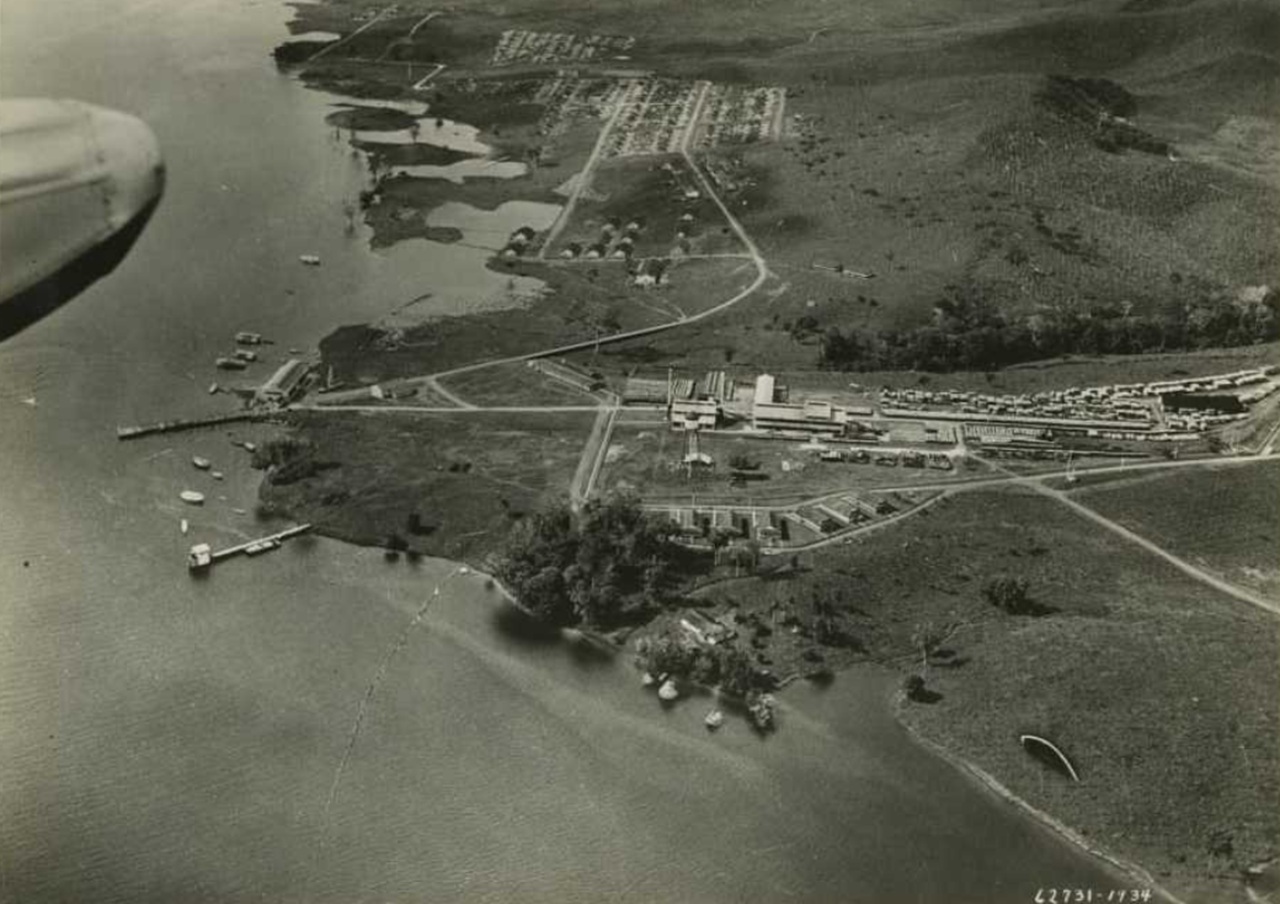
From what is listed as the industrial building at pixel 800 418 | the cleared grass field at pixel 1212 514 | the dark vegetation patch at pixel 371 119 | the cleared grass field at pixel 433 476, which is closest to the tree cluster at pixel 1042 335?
the industrial building at pixel 800 418

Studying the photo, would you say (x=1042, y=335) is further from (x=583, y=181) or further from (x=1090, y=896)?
(x=583, y=181)

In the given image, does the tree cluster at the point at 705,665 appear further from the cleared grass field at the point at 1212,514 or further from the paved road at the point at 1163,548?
the cleared grass field at the point at 1212,514

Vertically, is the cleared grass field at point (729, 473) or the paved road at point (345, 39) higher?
the paved road at point (345, 39)

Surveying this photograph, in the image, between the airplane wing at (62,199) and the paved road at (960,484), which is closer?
the airplane wing at (62,199)

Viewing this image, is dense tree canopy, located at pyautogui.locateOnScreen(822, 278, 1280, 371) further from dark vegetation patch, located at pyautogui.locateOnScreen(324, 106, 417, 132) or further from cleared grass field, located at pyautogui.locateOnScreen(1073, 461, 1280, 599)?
dark vegetation patch, located at pyautogui.locateOnScreen(324, 106, 417, 132)

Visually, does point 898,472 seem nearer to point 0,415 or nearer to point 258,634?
point 258,634

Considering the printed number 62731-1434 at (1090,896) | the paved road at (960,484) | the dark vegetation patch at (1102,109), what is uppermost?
the dark vegetation patch at (1102,109)
